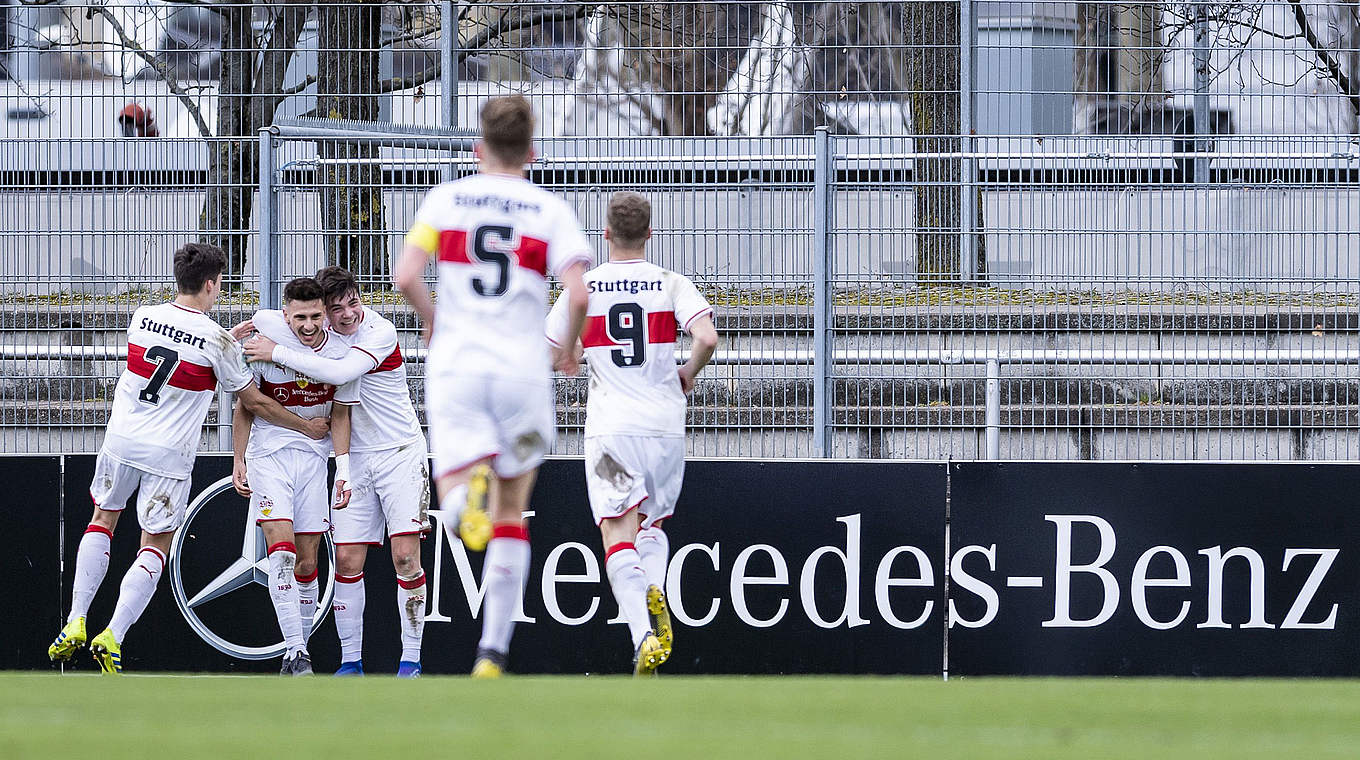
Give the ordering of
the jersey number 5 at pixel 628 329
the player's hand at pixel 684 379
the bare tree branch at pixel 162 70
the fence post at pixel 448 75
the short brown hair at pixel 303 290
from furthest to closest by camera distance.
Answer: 1. the fence post at pixel 448 75
2. the bare tree branch at pixel 162 70
3. the short brown hair at pixel 303 290
4. the player's hand at pixel 684 379
5. the jersey number 5 at pixel 628 329

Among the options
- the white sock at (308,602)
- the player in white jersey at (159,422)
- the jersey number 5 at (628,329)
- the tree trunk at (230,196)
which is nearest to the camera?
the jersey number 5 at (628,329)

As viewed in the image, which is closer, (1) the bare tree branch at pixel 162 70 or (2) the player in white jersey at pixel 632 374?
(2) the player in white jersey at pixel 632 374

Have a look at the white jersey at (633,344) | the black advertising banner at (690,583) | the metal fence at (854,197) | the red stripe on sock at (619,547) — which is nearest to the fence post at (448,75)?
the metal fence at (854,197)

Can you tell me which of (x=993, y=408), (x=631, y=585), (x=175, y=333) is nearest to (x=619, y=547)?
(x=631, y=585)

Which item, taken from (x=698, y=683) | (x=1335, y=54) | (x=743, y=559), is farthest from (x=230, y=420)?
(x=1335, y=54)

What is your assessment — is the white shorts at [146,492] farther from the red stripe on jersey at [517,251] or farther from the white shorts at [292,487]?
the red stripe on jersey at [517,251]

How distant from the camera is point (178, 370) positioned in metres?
8.08

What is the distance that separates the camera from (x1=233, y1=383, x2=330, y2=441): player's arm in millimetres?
8000

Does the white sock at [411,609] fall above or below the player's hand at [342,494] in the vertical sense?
below

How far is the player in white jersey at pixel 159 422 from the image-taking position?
7.98 m

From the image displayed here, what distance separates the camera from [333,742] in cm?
357

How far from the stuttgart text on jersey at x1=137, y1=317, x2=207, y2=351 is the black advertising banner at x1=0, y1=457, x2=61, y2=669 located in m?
1.55

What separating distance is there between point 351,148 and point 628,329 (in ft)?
13.2

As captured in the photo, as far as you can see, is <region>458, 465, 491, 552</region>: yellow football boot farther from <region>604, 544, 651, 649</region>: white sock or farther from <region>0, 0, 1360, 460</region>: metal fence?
<region>0, 0, 1360, 460</region>: metal fence
